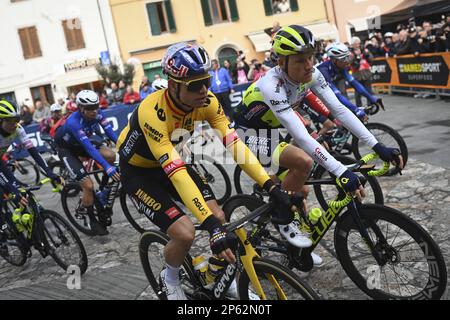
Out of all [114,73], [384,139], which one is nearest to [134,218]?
[384,139]

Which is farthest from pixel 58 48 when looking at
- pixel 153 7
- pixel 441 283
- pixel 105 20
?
pixel 441 283

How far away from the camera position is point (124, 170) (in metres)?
4.00

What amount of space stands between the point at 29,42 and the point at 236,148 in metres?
30.4

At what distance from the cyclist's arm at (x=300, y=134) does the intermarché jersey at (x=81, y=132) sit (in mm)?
2911

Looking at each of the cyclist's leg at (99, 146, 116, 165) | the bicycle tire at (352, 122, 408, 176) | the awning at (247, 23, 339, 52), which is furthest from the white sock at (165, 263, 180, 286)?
the awning at (247, 23, 339, 52)

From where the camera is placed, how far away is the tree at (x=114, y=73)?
27281 mm

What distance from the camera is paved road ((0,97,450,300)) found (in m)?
4.33

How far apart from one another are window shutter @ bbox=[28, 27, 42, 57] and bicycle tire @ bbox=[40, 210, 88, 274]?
1098 inches

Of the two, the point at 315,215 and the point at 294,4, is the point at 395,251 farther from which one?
the point at 294,4

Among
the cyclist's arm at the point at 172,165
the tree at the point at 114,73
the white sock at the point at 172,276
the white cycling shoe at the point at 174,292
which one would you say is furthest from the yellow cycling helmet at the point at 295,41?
the tree at the point at 114,73

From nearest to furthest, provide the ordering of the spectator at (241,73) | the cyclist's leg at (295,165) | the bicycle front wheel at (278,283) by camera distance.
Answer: the bicycle front wheel at (278,283) < the cyclist's leg at (295,165) < the spectator at (241,73)

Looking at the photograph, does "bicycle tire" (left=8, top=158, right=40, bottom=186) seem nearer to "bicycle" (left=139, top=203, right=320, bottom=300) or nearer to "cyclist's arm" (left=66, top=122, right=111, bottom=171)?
"cyclist's arm" (left=66, top=122, right=111, bottom=171)

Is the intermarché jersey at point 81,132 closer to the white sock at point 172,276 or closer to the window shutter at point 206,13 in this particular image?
the white sock at point 172,276

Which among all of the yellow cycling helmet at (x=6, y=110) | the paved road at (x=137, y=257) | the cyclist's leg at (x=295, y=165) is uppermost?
the yellow cycling helmet at (x=6, y=110)
